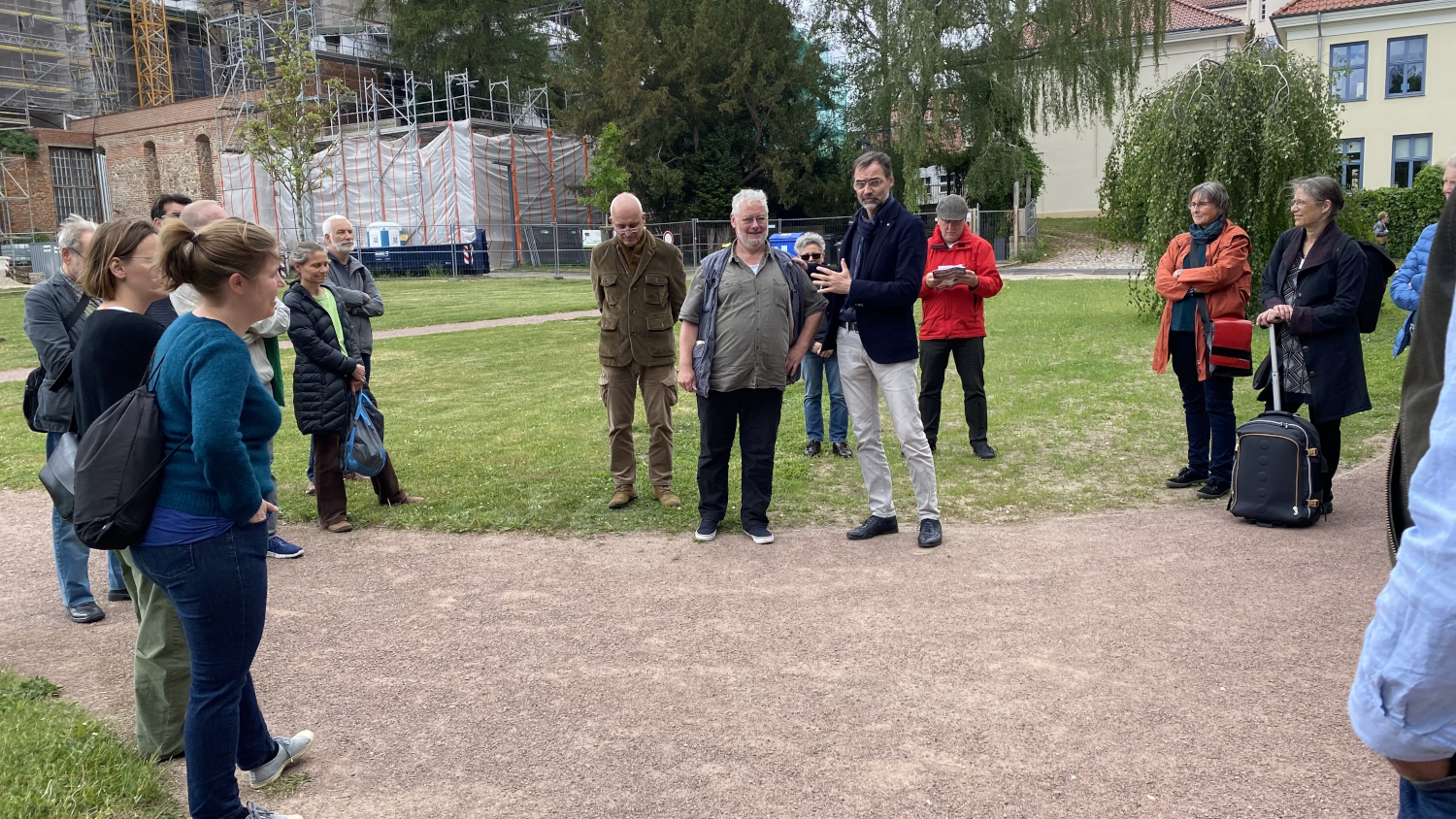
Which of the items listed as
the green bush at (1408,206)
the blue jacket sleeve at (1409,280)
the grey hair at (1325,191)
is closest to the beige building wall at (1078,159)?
the green bush at (1408,206)

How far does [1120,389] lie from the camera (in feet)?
36.4

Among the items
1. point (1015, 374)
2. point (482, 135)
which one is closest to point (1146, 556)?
point (1015, 374)

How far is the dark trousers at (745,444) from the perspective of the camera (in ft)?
20.4

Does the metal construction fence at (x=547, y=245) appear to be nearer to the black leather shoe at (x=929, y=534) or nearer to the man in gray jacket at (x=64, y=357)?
the black leather shoe at (x=929, y=534)

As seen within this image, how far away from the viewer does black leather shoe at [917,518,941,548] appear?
5953 millimetres

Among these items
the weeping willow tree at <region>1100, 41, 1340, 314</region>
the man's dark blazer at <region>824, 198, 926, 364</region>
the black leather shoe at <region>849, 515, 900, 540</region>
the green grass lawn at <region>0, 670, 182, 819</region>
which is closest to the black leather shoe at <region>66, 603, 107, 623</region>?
the green grass lawn at <region>0, 670, 182, 819</region>

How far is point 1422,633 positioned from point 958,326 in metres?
7.02

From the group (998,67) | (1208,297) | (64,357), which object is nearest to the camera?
(64,357)

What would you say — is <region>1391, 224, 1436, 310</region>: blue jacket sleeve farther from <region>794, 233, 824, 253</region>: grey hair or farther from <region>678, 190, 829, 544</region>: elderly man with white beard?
<region>794, 233, 824, 253</region>: grey hair

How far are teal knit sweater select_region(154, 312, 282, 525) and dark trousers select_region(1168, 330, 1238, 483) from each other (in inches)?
234

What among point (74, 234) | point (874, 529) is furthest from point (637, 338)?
point (74, 234)

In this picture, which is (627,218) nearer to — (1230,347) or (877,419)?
(877,419)

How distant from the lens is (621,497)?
7043 mm

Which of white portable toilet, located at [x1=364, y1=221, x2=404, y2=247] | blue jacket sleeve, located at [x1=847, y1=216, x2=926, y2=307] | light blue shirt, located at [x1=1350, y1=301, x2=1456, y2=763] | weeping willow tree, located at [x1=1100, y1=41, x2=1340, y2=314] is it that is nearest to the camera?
light blue shirt, located at [x1=1350, y1=301, x2=1456, y2=763]
